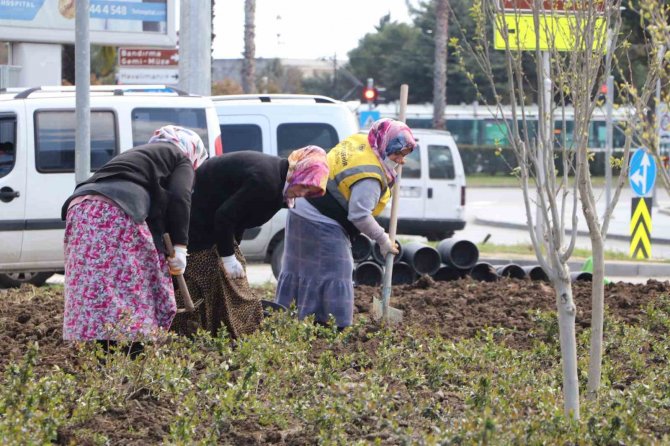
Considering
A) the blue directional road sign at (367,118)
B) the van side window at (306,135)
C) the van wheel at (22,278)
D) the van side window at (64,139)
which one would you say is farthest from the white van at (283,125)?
the blue directional road sign at (367,118)

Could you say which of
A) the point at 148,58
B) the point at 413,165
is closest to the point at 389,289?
the point at 413,165

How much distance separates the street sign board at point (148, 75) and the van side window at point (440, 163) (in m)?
4.62

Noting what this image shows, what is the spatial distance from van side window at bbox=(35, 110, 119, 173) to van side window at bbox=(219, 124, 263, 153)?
2.32m

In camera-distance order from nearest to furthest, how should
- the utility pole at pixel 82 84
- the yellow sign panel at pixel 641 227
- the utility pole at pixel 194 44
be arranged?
the utility pole at pixel 82 84 → the utility pole at pixel 194 44 → the yellow sign panel at pixel 641 227

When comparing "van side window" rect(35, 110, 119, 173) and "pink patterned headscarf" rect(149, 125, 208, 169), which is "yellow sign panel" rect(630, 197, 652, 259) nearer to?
"van side window" rect(35, 110, 119, 173)

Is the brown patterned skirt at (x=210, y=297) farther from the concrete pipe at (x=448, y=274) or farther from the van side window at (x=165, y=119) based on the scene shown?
the van side window at (x=165, y=119)

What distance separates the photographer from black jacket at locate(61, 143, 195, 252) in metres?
6.24

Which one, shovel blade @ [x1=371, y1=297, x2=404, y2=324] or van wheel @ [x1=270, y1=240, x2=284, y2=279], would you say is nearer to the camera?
shovel blade @ [x1=371, y1=297, x2=404, y2=324]

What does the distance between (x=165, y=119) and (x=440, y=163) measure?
28.9 ft

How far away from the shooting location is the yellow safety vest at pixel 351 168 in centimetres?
738

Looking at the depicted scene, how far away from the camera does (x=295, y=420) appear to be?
5250mm

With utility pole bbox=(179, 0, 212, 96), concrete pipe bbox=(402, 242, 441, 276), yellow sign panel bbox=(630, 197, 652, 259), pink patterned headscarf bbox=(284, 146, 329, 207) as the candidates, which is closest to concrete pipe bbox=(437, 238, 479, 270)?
concrete pipe bbox=(402, 242, 441, 276)

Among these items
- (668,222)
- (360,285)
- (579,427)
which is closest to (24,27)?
(360,285)

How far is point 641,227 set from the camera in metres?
16.7
